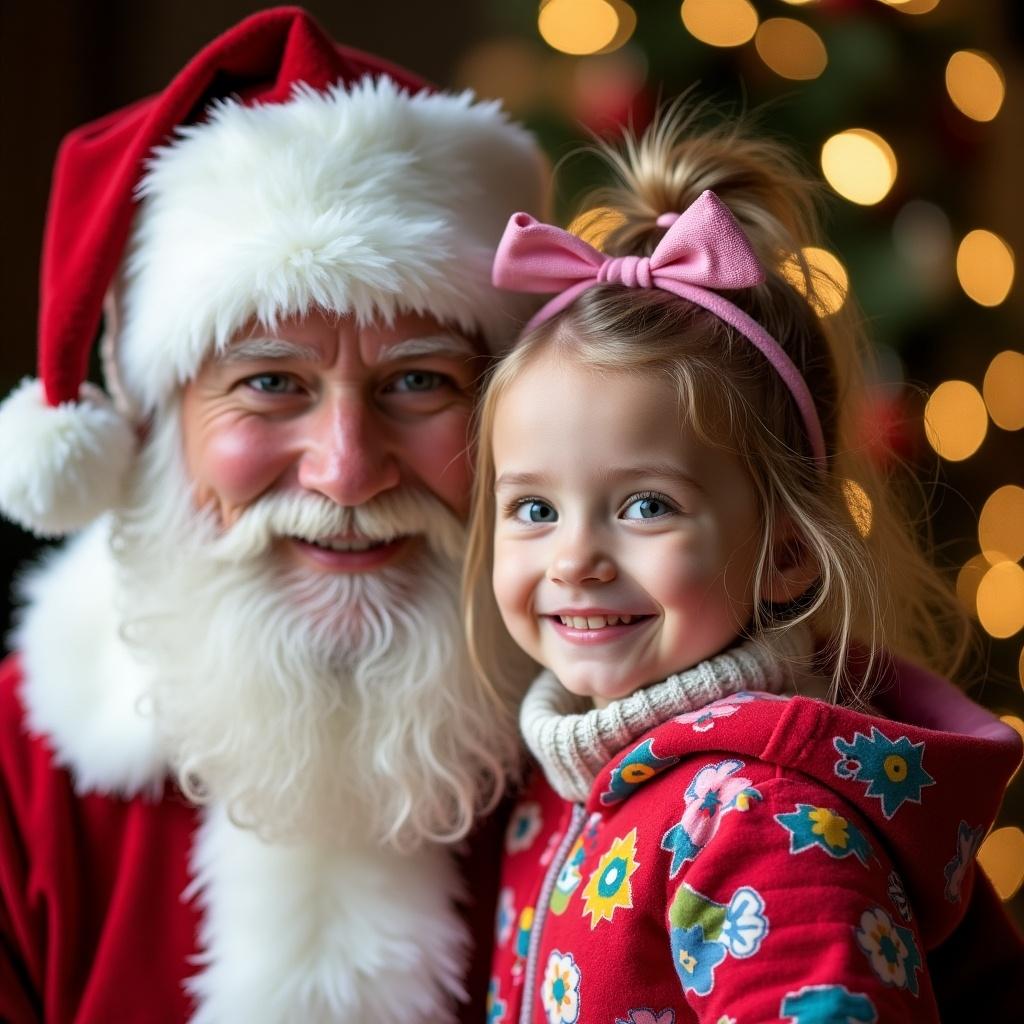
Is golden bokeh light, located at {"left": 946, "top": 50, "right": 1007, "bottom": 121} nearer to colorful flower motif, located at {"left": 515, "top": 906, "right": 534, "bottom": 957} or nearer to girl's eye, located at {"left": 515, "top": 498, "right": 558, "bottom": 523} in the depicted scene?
girl's eye, located at {"left": 515, "top": 498, "right": 558, "bottom": 523}

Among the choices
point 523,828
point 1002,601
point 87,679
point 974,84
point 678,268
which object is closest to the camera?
point 678,268

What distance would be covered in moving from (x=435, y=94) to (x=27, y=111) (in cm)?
166

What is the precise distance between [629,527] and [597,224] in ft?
1.51

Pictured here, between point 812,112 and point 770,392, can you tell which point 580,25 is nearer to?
point 812,112

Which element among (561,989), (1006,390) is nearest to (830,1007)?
(561,989)

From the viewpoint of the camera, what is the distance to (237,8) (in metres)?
3.20

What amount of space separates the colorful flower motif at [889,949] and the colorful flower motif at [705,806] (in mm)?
131

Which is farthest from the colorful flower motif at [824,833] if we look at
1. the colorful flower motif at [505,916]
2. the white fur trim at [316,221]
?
the white fur trim at [316,221]

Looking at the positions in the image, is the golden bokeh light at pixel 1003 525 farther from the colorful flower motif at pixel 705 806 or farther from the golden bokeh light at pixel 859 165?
the colorful flower motif at pixel 705 806

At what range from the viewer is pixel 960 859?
1.11 meters

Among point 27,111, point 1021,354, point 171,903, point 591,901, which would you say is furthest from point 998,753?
point 27,111

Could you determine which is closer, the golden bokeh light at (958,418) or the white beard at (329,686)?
the white beard at (329,686)

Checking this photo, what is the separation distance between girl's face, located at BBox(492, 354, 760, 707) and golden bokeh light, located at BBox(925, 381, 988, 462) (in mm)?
1518

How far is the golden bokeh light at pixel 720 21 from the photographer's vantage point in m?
2.26
